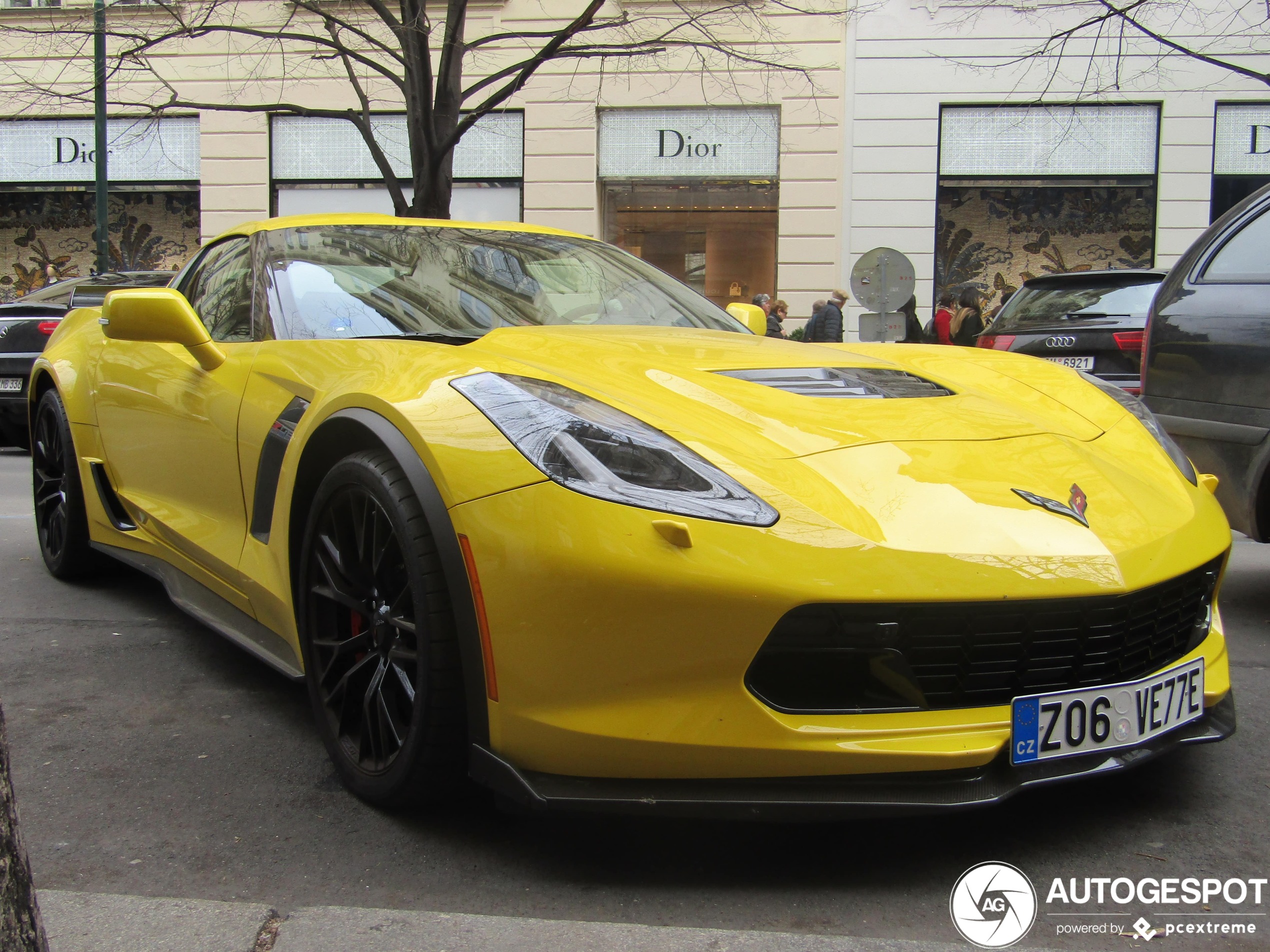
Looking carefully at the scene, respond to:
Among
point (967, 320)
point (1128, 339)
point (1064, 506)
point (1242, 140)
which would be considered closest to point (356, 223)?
point (1064, 506)

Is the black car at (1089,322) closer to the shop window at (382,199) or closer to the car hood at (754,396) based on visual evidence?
the car hood at (754,396)

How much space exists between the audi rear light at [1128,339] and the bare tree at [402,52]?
439 centimetres

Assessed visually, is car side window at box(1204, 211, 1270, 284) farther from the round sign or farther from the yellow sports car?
the round sign

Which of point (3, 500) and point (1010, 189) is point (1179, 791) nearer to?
point (3, 500)

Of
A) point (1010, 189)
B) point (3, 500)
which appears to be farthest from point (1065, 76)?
point (3, 500)

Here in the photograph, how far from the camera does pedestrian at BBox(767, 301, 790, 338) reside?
13281 millimetres

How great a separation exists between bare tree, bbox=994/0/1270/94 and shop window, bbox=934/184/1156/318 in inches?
55.5

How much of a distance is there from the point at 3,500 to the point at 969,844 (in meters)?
6.84

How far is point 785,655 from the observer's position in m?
1.98

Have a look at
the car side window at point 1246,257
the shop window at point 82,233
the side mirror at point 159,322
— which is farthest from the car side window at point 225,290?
the shop window at point 82,233

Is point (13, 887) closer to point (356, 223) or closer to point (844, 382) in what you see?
point (844, 382)

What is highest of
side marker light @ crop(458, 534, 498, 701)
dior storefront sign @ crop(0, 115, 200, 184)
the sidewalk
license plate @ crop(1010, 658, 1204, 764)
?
dior storefront sign @ crop(0, 115, 200, 184)

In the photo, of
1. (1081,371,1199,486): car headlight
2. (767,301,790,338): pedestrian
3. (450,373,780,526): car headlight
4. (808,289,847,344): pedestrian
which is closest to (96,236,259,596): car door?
(450,373,780,526): car headlight

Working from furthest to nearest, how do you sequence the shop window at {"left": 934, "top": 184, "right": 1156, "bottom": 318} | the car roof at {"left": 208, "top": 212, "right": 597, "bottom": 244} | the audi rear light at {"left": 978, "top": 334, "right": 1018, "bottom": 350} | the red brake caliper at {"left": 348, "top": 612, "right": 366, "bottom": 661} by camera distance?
the shop window at {"left": 934, "top": 184, "right": 1156, "bottom": 318} → the audi rear light at {"left": 978, "top": 334, "right": 1018, "bottom": 350} → the car roof at {"left": 208, "top": 212, "right": 597, "bottom": 244} → the red brake caliper at {"left": 348, "top": 612, "right": 366, "bottom": 661}
